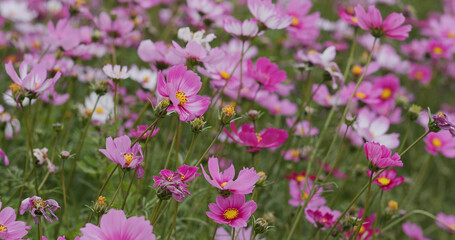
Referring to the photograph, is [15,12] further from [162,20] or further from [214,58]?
[214,58]

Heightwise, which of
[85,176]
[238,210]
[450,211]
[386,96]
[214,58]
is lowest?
[450,211]

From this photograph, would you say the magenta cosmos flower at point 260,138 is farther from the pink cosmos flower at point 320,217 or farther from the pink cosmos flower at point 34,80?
the pink cosmos flower at point 34,80

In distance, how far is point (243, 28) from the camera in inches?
46.3

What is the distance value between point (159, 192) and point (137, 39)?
1344 millimetres

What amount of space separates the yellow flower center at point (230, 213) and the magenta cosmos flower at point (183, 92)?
0.55ft

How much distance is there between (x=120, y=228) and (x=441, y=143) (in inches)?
44.9

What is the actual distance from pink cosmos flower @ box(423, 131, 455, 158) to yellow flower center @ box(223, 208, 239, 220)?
785 millimetres

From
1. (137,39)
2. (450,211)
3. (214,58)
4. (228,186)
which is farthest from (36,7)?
(450,211)

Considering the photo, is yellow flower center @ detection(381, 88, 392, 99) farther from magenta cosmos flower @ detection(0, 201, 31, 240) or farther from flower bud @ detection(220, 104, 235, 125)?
magenta cosmos flower @ detection(0, 201, 31, 240)

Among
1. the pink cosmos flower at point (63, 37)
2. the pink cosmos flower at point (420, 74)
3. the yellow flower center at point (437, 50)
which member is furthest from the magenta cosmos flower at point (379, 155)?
the pink cosmos flower at point (420, 74)

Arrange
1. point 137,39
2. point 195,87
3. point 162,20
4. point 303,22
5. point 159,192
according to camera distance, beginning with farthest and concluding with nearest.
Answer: point 162,20
point 137,39
point 303,22
point 195,87
point 159,192

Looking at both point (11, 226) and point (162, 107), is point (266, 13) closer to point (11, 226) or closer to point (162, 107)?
point (162, 107)

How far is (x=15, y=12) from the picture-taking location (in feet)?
7.29

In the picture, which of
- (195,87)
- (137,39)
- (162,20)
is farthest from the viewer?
(162,20)
